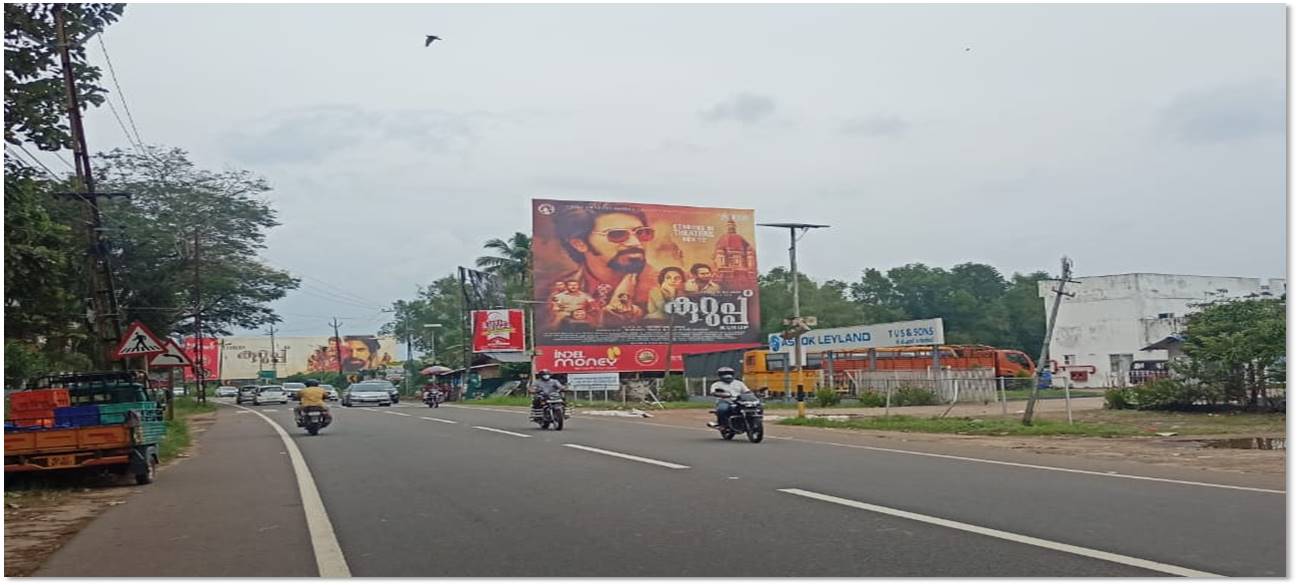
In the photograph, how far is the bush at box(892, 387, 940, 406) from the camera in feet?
120

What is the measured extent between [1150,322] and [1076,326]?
13.7ft

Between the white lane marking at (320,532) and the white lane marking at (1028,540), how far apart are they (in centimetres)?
449

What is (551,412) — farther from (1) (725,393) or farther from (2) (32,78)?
(2) (32,78)

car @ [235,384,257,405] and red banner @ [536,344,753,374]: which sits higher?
red banner @ [536,344,753,374]

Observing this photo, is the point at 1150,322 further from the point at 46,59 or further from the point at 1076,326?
the point at 46,59

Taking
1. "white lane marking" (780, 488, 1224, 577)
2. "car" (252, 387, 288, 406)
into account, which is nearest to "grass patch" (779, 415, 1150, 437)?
"white lane marking" (780, 488, 1224, 577)

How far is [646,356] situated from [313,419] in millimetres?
37951

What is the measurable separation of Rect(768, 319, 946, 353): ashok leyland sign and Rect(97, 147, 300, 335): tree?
22.0 m

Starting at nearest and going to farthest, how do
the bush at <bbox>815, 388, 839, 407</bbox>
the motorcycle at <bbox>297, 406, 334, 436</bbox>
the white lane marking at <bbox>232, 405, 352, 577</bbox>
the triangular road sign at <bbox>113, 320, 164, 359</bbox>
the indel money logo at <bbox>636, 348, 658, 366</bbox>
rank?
the white lane marking at <bbox>232, 405, 352, 577</bbox> < the triangular road sign at <bbox>113, 320, 164, 359</bbox> < the motorcycle at <bbox>297, 406, 334, 436</bbox> < the bush at <bbox>815, 388, 839, 407</bbox> < the indel money logo at <bbox>636, 348, 658, 366</bbox>

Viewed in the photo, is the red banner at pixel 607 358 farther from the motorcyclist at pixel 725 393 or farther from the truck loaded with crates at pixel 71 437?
the truck loaded with crates at pixel 71 437

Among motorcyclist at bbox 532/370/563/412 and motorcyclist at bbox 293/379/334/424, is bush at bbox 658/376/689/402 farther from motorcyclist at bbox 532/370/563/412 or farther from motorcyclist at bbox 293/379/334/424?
motorcyclist at bbox 293/379/334/424

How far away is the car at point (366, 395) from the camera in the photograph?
49.6m

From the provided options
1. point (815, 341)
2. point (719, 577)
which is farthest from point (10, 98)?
point (815, 341)

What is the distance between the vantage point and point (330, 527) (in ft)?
31.2
